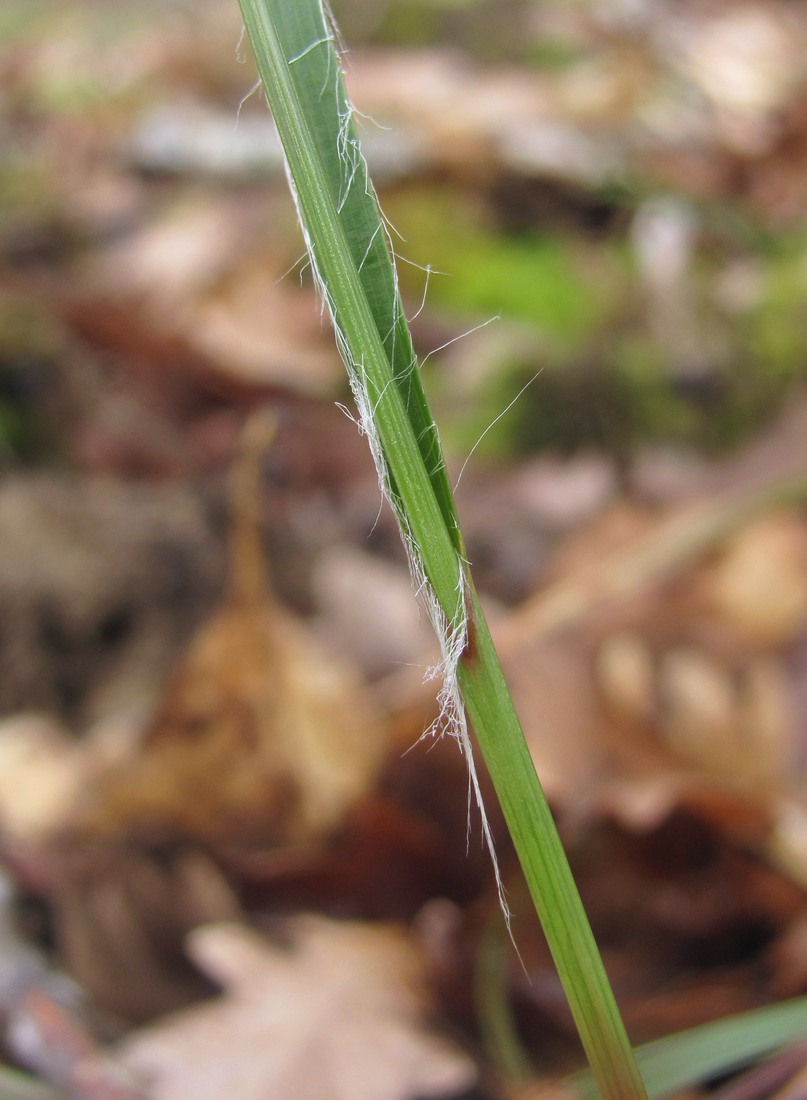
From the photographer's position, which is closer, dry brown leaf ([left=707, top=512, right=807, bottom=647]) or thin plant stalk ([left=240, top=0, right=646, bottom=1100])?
thin plant stalk ([left=240, top=0, right=646, bottom=1100])

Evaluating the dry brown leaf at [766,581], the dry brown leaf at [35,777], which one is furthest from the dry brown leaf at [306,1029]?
the dry brown leaf at [766,581]

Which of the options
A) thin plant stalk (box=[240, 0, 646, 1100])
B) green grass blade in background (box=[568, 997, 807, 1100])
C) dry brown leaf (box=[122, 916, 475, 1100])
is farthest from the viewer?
dry brown leaf (box=[122, 916, 475, 1100])

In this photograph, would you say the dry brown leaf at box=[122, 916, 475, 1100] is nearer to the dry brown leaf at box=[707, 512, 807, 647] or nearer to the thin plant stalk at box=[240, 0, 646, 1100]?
the thin plant stalk at box=[240, 0, 646, 1100]

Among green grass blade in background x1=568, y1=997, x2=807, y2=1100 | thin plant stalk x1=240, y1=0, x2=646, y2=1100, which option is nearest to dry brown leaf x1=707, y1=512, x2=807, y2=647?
green grass blade in background x1=568, y1=997, x2=807, y2=1100

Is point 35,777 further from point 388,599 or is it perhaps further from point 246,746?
point 388,599

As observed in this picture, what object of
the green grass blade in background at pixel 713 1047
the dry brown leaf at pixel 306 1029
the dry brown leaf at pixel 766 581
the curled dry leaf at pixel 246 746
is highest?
the dry brown leaf at pixel 766 581

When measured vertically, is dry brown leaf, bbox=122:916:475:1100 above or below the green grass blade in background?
above

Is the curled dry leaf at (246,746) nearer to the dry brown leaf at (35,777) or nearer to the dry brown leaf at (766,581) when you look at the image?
the dry brown leaf at (35,777)

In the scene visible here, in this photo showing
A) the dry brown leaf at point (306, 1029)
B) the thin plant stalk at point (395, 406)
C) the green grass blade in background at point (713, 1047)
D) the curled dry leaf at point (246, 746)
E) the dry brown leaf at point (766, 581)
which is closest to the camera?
the thin plant stalk at point (395, 406)

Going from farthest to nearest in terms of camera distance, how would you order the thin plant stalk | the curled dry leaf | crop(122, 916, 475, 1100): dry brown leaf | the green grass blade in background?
the curled dry leaf
crop(122, 916, 475, 1100): dry brown leaf
the green grass blade in background
the thin plant stalk
